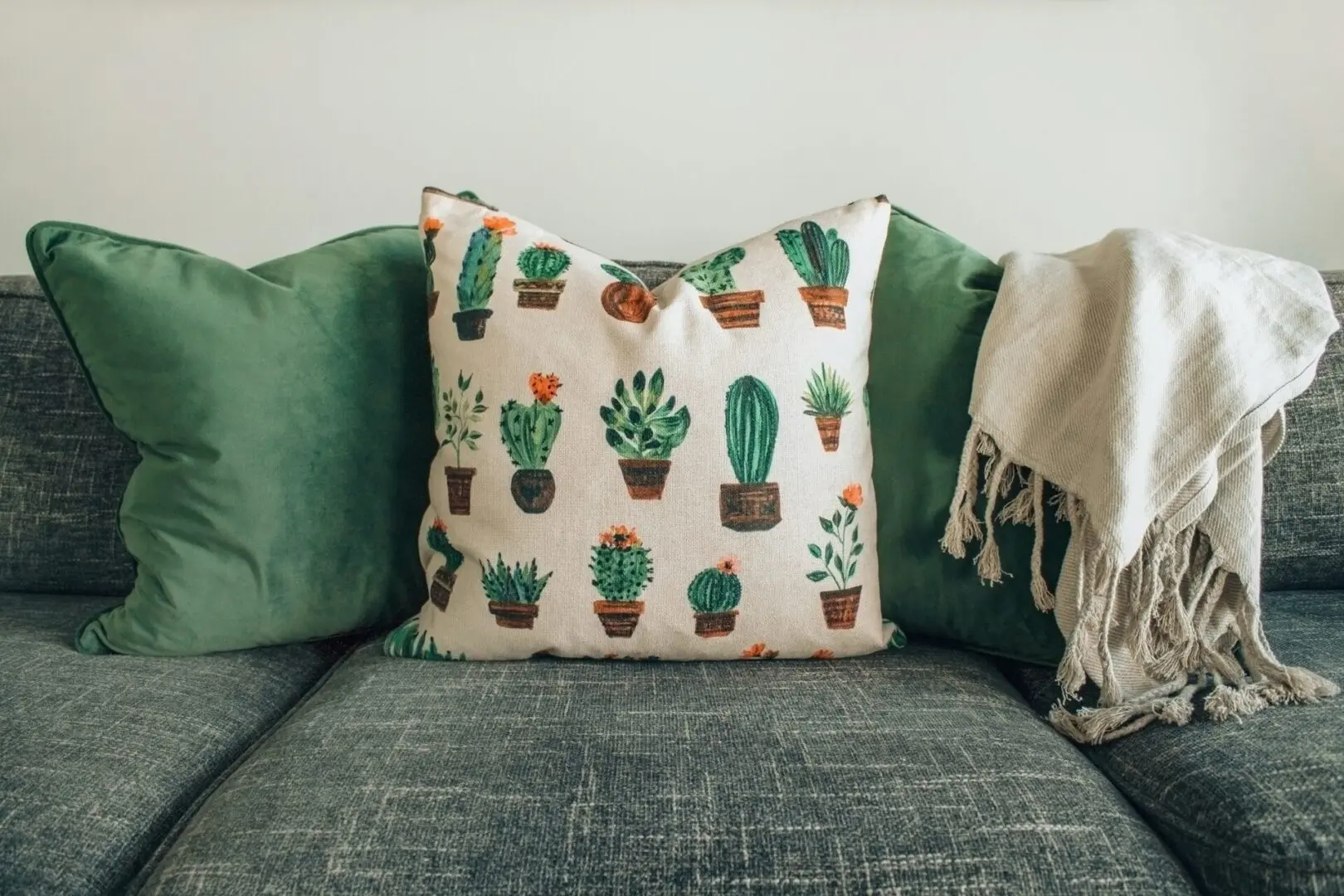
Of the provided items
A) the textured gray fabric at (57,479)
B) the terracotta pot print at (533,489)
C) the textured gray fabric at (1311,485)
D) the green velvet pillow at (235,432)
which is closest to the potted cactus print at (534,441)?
the terracotta pot print at (533,489)

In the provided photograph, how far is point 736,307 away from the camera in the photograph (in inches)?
41.4

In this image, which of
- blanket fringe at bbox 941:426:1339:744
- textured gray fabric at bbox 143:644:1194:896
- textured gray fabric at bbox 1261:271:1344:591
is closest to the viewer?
textured gray fabric at bbox 143:644:1194:896

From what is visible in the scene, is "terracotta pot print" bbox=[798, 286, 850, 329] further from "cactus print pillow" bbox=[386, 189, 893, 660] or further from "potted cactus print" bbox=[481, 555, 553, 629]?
"potted cactus print" bbox=[481, 555, 553, 629]

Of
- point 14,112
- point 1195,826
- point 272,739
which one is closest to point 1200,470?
point 1195,826

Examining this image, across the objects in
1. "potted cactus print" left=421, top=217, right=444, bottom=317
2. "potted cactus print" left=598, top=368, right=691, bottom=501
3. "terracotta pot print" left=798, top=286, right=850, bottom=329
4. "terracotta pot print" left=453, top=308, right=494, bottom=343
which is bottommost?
"potted cactus print" left=598, top=368, right=691, bottom=501

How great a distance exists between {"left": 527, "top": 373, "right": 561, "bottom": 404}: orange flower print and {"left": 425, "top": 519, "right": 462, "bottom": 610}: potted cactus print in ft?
0.59

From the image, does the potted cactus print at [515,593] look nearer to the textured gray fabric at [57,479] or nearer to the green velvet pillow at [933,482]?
the green velvet pillow at [933,482]

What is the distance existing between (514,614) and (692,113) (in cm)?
87

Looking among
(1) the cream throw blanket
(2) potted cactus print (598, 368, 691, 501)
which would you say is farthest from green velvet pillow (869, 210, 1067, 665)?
(2) potted cactus print (598, 368, 691, 501)

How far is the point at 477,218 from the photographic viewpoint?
111cm

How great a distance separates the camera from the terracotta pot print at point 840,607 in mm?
1034

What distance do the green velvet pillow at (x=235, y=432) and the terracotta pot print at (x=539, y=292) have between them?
0.21 m

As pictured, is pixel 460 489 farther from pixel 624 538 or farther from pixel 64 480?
pixel 64 480

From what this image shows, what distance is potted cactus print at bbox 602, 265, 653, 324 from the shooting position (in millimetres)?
1048
